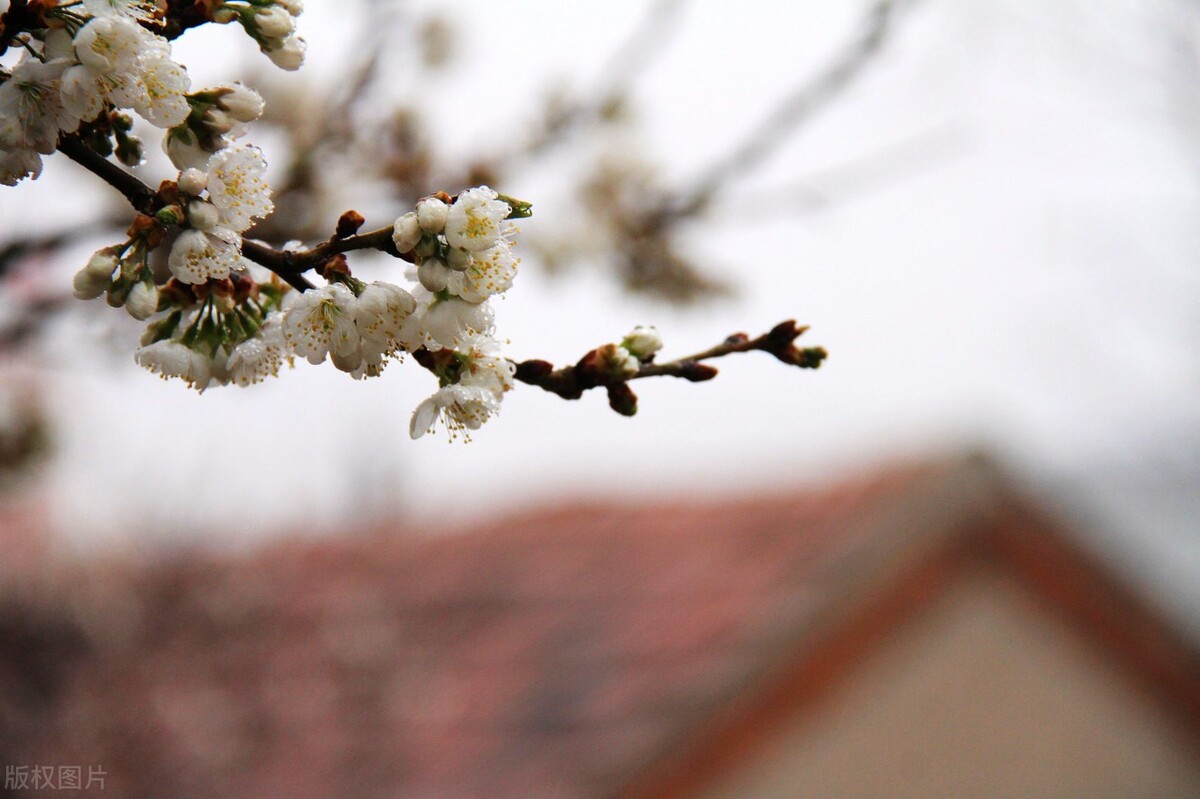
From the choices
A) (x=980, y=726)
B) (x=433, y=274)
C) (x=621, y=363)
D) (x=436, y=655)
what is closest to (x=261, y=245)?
(x=433, y=274)

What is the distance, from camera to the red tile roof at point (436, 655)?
5.60m

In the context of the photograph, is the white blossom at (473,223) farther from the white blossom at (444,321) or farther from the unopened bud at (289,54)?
the unopened bud at (289,54)

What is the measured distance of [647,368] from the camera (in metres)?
0.97

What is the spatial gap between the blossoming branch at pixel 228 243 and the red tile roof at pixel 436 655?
195 inches

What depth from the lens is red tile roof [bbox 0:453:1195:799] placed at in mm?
5598

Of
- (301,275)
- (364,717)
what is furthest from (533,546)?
(301,275)

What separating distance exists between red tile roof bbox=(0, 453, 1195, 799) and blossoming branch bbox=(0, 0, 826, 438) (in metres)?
4.95

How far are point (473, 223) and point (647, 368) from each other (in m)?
0.24

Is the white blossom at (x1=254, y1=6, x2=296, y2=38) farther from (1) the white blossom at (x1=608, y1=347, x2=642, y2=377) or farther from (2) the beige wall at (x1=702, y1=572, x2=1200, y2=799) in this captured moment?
(2) the beige wall at (x1=702, y1=572, x2=1200, y2=799)

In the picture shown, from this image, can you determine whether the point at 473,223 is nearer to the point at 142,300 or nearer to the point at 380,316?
the point at 380,316

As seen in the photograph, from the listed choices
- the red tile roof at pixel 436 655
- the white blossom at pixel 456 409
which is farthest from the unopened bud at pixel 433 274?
the red tile roof at pixel 436 655

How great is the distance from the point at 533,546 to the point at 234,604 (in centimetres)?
326

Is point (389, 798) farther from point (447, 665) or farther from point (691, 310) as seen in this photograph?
point (691, 310)

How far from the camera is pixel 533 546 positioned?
9430mm
